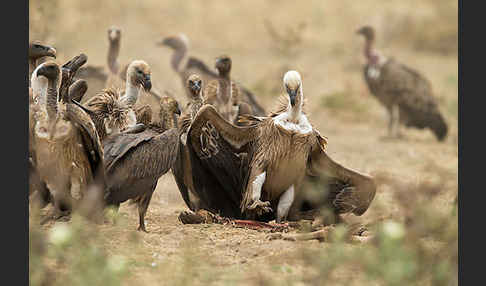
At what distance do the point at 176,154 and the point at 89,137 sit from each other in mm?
759

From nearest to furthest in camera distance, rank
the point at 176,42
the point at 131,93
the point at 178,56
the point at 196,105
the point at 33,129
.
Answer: the point at 33,129 → the point at 131,93 → the point at 196,105 → the point at 178,56 → the point at 176,42

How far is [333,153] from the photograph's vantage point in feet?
37.4

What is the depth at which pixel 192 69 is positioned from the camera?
11023 millimetres

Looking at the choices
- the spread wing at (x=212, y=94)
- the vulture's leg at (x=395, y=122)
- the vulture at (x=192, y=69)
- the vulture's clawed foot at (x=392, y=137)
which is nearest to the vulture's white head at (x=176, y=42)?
the vulture at (x=192, y=69)

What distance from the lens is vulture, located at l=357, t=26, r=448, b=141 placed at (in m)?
13.8

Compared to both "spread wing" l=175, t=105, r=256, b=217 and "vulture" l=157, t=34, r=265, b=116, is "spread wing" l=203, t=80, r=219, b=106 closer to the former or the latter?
"vulture" l=157, t=34, r=265, b=116

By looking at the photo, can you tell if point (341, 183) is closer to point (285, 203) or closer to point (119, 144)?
point (285, 203)

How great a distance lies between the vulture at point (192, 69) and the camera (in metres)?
9.29

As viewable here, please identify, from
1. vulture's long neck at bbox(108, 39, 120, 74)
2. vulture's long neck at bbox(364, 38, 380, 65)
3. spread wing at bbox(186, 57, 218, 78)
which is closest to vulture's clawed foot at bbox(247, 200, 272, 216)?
vulture's long neck at bbox(108, 39, 120, 74)

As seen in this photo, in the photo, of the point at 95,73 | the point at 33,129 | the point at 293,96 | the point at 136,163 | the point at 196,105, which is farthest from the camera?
the point at 95,73

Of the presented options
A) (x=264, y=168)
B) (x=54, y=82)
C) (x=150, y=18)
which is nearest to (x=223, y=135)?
(x=264, y=168)

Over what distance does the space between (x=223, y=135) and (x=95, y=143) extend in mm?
1354

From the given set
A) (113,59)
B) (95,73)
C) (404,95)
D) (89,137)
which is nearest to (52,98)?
(89,137)

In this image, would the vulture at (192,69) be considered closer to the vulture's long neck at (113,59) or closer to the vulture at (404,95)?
the vulture's long neck at (113,59)
